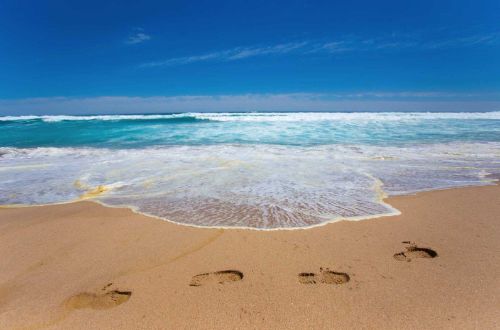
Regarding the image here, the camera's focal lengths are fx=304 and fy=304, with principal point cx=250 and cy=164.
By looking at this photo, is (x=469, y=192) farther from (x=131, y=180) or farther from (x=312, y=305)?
(x=131, y=180)

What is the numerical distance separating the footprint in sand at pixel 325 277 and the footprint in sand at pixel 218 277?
19.9 inches

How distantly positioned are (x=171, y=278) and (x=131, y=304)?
363 millimetres

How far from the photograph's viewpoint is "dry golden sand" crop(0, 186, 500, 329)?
1.99 m

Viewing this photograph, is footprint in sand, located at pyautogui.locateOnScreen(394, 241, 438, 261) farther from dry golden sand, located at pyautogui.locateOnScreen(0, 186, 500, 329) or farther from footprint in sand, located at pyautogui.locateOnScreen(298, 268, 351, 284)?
footprint in sand, located at pyautogui.locateOnScreen(298, 268, 351, 284)

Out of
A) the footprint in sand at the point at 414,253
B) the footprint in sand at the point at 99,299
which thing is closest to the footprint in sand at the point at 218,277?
the footprint in sand at the point at 99,299

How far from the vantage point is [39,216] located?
154 inches

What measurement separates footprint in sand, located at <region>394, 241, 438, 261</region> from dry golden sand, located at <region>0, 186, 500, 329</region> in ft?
0.05

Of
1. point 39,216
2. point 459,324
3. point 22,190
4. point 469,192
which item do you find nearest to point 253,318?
point 459,324

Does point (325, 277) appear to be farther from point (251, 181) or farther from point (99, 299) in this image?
point (251, 181)

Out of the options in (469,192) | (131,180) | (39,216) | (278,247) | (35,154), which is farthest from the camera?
(35,154)

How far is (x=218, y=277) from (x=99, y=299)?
88cm

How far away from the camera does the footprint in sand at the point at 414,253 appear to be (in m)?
2.70

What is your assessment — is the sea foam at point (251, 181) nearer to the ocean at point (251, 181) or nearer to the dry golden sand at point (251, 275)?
the ocean at point (251, 181)

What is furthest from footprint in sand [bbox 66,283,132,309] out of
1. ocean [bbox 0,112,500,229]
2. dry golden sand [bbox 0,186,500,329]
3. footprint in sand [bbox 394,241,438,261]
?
footprint in sand [bbox 394,241,438,261]
